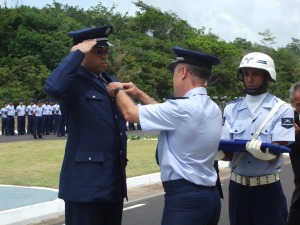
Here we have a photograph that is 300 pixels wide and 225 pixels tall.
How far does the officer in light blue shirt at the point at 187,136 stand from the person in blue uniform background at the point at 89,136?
23 centimetres

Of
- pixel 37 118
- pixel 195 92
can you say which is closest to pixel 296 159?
pixel 195 92

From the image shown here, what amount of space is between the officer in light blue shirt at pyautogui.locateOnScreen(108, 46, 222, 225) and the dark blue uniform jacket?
0.22m

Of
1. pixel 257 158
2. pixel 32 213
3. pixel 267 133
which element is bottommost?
pixel 32 213

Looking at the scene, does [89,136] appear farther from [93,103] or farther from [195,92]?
[195,92]

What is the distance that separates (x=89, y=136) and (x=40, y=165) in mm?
9518

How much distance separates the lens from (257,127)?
4320 mm

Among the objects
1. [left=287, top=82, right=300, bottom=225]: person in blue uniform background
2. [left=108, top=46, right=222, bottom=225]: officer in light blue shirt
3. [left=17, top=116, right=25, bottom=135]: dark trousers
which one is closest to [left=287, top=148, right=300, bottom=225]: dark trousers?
[left=287, top=82, right=300, bottom=225]: person in blue uniform background

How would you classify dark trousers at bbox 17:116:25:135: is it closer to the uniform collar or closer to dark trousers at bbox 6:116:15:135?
dark trousers at bbox 6:116:15:135

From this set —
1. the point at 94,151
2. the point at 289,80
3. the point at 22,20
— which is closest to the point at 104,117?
the point at 94,151

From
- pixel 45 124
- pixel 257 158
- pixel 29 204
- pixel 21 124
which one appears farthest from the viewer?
pixel 21 124

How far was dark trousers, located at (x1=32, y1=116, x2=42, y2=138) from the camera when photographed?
24742 mm

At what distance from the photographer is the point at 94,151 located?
362 centimetres

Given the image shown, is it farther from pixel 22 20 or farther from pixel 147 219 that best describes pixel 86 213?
pixel 22 20

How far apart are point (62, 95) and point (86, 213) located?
2.52 feet
